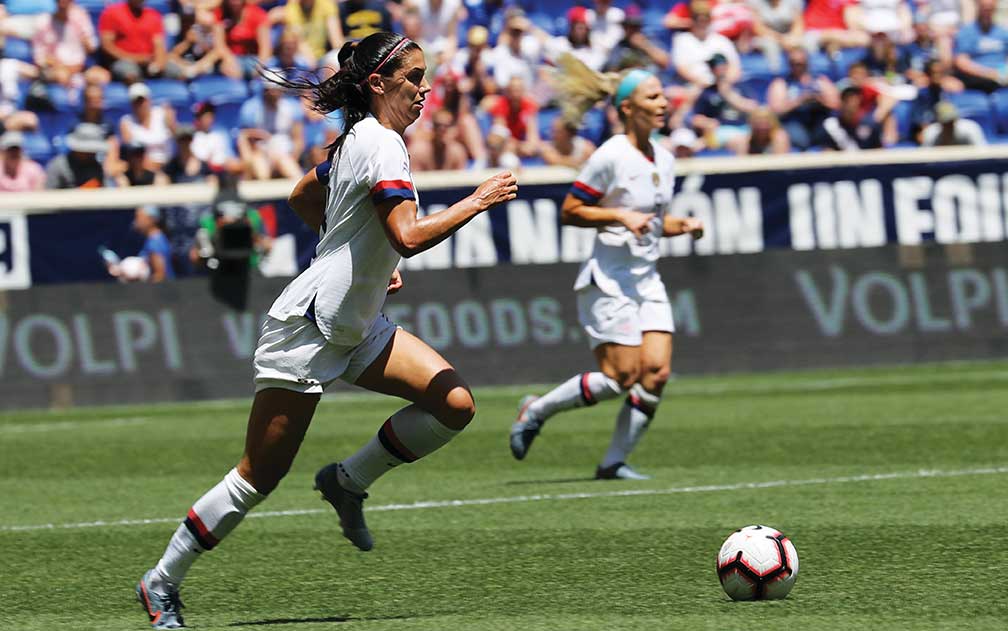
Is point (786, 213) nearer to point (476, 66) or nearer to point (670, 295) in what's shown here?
point (670, 295)

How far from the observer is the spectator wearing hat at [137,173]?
59.7 ft

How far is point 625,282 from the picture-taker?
A: 35.6 feet

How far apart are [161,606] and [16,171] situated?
12.4 m

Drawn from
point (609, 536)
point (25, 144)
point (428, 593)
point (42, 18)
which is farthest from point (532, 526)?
point (42, 18)

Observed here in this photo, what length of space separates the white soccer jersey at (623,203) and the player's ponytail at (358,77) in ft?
13.8

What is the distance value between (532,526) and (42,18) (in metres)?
13.6

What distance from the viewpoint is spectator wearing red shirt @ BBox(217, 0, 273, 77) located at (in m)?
20.6

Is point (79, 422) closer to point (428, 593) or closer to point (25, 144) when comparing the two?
point (25, 144)

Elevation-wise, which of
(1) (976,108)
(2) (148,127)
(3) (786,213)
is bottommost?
A: (3) (786,213)

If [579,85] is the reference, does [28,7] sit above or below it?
below

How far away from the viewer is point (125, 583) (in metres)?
7.54

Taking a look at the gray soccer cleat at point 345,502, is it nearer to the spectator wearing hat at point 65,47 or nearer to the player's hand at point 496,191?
the player's hand at point 496,191

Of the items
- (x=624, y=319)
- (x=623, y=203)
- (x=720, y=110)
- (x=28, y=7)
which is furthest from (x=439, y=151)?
(x=624, y=319)

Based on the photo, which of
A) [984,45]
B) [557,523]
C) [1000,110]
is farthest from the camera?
[984,45]
